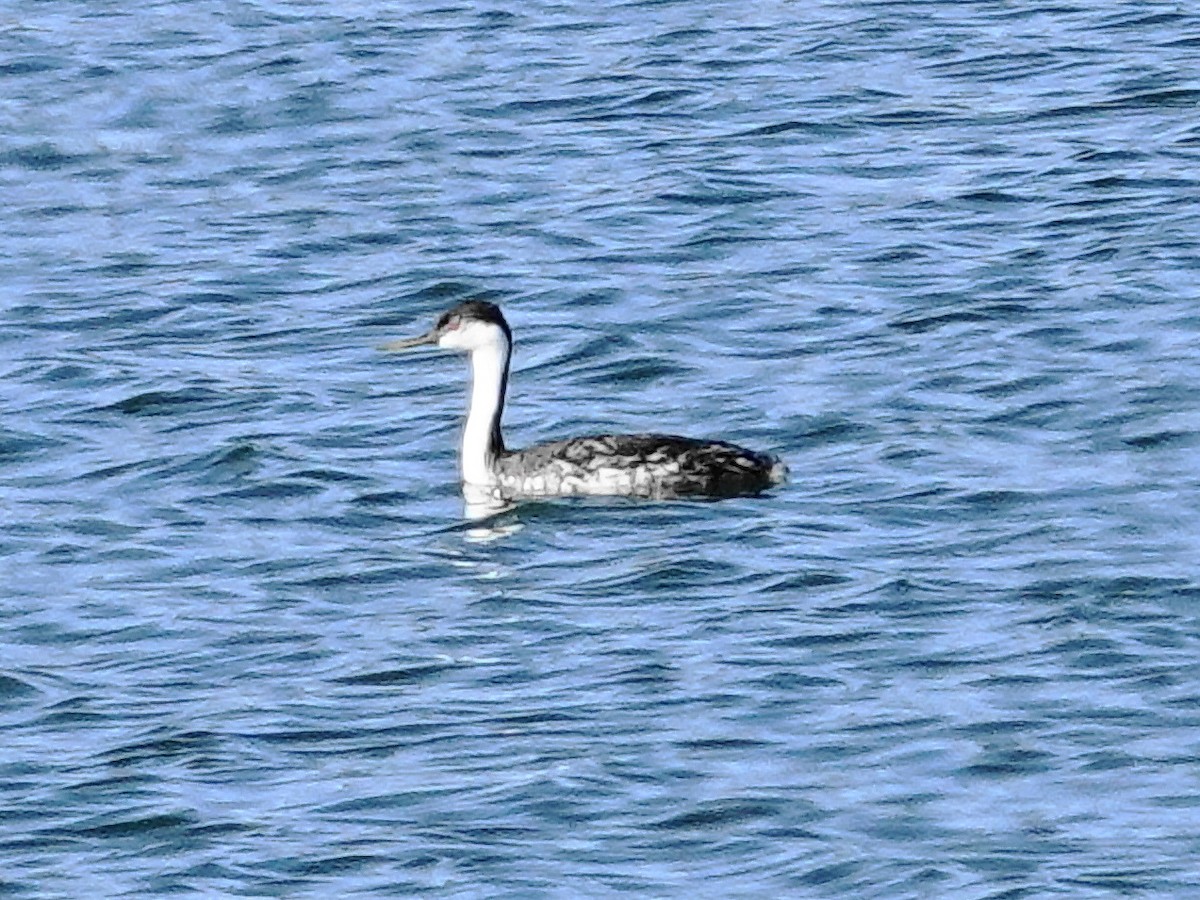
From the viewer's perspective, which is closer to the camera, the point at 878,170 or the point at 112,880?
the point at 112,880

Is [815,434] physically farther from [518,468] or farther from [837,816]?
[837,816]

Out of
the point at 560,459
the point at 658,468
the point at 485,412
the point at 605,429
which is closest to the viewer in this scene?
the point at 658,468

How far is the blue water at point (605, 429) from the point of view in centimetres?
1262

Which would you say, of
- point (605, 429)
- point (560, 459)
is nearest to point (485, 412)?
point (560, 459)

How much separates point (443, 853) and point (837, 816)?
1.30 metres

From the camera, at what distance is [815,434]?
17.7 metres

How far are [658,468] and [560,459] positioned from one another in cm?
56

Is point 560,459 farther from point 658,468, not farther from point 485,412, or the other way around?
point 485,412

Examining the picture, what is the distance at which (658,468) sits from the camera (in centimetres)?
1680

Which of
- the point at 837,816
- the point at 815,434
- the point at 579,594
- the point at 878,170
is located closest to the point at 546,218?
the point at 878,170

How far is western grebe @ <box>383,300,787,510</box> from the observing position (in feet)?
55.1

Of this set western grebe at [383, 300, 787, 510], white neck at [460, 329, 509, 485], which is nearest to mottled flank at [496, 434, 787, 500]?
western grebe at [383, 300, 787, 510]

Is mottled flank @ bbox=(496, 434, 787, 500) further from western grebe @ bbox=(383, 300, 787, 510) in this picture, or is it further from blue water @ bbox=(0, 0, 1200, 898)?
blue water @ bbox=(0, 0, 1200, 898)

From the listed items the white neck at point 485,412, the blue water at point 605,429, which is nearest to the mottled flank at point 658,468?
the blue water at point 605,429
